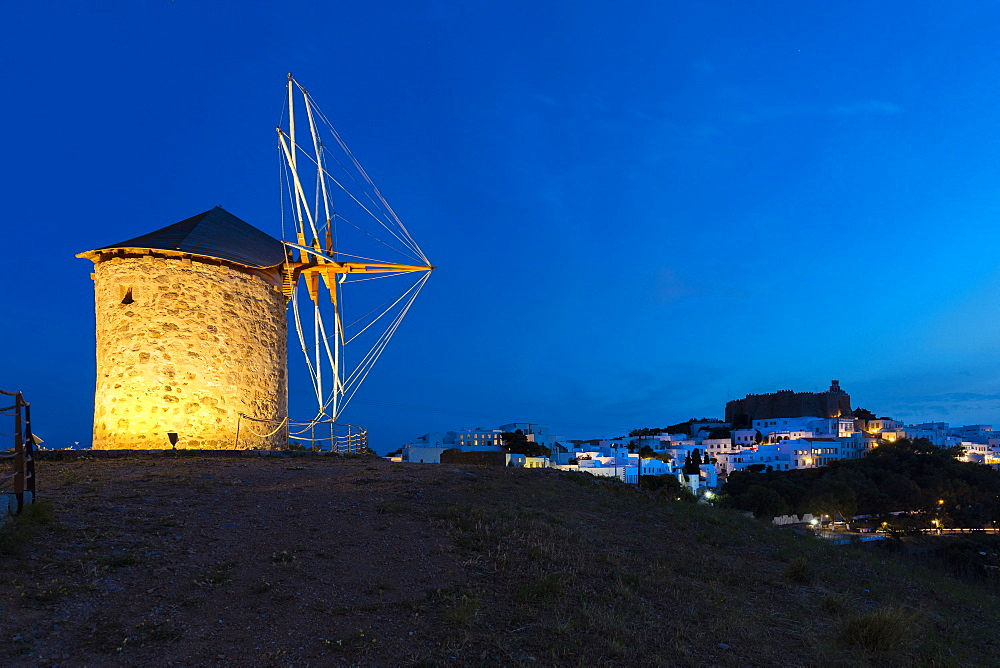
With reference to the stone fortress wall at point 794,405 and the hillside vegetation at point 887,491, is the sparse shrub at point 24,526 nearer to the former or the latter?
the hillside vegetation at point 887,491

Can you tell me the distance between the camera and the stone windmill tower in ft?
50.6

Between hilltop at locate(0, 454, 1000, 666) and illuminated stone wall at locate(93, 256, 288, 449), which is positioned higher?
illuminated stone wall at locate(93, 256, 288, 449)

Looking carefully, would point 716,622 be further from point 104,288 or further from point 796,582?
point 104,288

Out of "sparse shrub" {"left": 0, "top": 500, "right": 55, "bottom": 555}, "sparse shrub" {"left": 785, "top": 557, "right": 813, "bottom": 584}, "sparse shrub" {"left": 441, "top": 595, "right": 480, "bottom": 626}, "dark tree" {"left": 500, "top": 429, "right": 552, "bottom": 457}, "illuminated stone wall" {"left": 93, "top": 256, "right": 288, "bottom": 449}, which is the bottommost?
"dark tree" {"left": 500, "top": 429, "right": 552, "bottom": 457}

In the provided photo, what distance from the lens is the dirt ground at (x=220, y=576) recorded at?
4.50 meters

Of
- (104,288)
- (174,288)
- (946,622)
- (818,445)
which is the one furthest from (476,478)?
(818,445)

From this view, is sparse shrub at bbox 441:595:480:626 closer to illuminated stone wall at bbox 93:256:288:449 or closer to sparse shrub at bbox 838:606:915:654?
sparse shrub at bbox 838:606:915:654

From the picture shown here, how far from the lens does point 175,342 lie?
51.2 ft

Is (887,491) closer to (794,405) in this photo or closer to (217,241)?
(217,241)

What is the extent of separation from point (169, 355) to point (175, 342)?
34 centimetres

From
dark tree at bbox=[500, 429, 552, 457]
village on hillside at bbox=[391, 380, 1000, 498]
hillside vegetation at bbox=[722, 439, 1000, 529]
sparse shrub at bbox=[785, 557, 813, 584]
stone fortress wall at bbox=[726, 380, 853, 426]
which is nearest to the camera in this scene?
sparse shrub at bbox=[785, 557, 813, 584]

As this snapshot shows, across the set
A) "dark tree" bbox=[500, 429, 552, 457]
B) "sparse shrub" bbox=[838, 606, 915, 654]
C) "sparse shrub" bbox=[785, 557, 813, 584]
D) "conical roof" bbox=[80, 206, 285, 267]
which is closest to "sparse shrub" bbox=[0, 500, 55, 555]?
"sparse shrub" bbox=[838, 606, 915, 654]

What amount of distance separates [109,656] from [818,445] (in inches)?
3836

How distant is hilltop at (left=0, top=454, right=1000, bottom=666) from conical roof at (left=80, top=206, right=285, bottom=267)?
761cm
